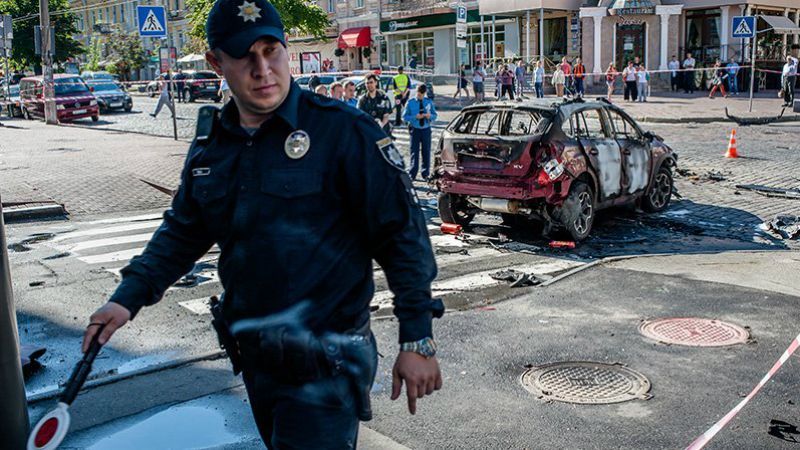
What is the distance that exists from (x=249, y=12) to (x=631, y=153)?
9207mm

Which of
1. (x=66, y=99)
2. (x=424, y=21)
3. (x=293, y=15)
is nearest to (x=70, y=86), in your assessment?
(x=66, y=99)

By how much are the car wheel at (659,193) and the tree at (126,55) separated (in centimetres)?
6083

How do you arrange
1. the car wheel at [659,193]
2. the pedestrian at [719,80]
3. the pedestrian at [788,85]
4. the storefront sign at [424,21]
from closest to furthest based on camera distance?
1. the car wheel at [659,193]
2. the pedestrian at [788,85]
3. the pedestrian at [719,80]
4. the storefront sign at [424,21]

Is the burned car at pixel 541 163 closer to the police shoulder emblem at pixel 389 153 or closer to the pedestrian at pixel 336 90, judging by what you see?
the pedestrian at pixel 336 90

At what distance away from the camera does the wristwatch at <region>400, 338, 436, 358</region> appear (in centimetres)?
269

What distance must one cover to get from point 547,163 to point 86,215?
698 centimetres

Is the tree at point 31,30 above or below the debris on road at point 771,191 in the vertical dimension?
above

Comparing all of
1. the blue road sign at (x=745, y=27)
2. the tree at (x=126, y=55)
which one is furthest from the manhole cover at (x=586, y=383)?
the tree at (x=126, y=55)

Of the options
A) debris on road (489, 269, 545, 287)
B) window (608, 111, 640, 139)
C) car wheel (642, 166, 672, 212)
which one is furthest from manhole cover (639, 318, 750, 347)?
car wheel (642, 166, 672, 212)

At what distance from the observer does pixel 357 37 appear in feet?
181

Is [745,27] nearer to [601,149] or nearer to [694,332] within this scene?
[601,149]

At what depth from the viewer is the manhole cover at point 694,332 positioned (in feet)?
21.2

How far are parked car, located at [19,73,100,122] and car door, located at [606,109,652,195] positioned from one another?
86.8ft

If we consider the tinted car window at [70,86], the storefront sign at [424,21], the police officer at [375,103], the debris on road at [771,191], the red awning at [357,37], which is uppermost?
the storefront sign at [424,21]
